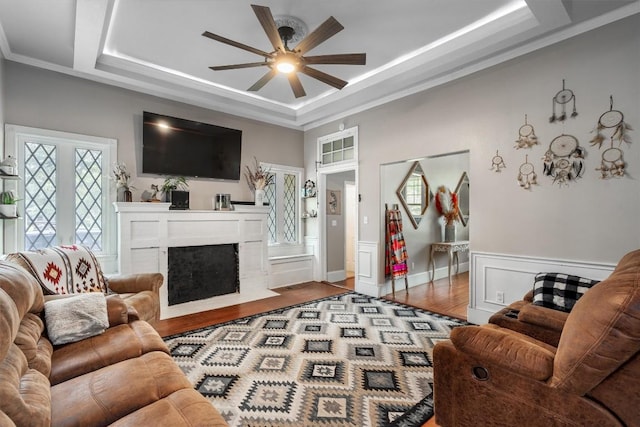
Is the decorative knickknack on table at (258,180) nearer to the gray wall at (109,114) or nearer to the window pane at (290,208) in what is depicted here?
the gray wall at (109,114)

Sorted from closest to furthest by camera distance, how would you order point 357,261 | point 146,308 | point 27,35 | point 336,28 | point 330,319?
point 336,28 < point 146,308 < point 27,35 < point 330,319 < point 357,261

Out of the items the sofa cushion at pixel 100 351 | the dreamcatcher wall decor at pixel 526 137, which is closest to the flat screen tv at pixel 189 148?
the sofa cushion at pixel 100 351

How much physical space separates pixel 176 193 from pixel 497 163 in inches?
153

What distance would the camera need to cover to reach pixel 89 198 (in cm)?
381

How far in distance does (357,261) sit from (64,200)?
3867 millimetres

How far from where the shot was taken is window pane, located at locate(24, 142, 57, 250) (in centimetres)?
344

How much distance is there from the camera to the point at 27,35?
292 centimetres

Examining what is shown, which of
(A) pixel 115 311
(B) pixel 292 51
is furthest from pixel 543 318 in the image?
(A) pixel 115 311

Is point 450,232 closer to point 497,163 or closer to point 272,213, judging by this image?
point 497,163

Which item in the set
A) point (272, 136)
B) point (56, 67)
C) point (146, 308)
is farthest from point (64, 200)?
point (272, 136)

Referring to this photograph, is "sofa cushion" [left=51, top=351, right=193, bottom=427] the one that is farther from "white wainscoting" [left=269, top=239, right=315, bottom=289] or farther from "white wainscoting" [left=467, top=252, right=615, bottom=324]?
"white wainscoting" [left=269, top=239, right=315, bottom=289]

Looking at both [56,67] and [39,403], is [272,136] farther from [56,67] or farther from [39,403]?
[39,403]

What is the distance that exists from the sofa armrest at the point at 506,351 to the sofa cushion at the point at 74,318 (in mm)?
2080

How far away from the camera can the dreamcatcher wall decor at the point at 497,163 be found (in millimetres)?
3326
